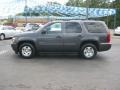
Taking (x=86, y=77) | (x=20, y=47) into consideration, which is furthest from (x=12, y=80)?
(x=20, y=47)

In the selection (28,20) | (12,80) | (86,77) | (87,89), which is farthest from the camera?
(28,20)

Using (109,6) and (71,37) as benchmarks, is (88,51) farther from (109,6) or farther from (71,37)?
(109,6)

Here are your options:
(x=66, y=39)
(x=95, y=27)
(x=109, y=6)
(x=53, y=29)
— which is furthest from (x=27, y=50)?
(x=109, y=6)

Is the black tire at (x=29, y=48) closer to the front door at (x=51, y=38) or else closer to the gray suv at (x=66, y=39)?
the gray suv at (x=66, y=39)

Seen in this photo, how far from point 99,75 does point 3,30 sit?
18.4 meters

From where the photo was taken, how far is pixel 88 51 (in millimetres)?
12609

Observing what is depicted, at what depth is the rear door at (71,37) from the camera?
12.4 metres

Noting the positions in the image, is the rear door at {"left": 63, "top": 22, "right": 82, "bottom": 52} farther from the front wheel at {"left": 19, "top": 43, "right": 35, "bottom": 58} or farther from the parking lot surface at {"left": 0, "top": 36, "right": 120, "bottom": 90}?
the front wheel at {"left": 19, "top": 43, "right": 35, "bottom": 58}

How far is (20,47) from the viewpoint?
41.4ft

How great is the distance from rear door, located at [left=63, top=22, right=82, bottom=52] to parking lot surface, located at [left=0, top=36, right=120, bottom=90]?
0.54m

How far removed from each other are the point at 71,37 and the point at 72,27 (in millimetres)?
505

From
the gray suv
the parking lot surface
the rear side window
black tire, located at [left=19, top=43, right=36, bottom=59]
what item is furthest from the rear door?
black tire, located at [left=19, top=43, right=36, bottom=59]

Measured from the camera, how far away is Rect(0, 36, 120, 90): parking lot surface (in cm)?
758

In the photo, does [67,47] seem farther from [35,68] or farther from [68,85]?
[68,85]
